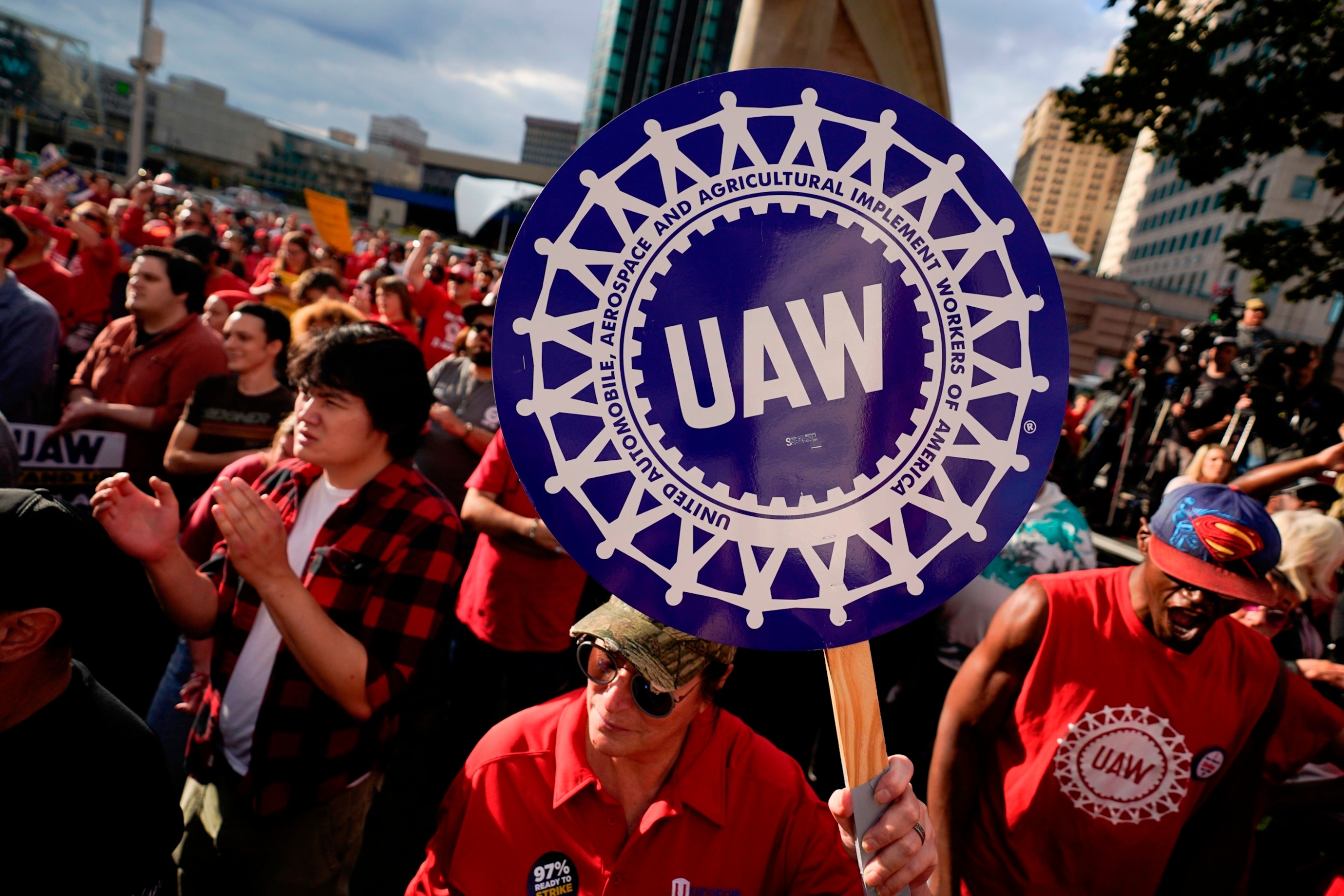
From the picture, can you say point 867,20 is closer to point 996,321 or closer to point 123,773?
point 996,321

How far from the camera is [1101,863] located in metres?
1.90

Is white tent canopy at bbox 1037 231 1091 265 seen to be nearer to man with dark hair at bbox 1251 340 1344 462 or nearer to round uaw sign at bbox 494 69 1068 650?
man with dark hair at bbox 1251 340 1344 462

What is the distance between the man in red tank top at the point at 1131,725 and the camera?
73.8 inches

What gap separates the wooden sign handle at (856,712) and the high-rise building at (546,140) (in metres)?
172

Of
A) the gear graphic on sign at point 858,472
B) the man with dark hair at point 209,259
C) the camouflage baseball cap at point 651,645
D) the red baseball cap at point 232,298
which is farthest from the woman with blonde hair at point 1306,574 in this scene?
the man with dark hair at point 209,259

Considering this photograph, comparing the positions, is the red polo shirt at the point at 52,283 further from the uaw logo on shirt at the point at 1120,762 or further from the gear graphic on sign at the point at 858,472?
the uaw logo on shirt at the point at 1120,762

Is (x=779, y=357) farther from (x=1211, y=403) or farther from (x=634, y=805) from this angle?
(x=1211, y=403)

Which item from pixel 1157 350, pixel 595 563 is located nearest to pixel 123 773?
pixel 595 563

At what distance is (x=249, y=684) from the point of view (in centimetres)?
202

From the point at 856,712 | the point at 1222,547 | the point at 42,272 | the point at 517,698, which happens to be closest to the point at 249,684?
the point at 517,698

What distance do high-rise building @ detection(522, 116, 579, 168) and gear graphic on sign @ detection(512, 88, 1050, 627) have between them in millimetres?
171738

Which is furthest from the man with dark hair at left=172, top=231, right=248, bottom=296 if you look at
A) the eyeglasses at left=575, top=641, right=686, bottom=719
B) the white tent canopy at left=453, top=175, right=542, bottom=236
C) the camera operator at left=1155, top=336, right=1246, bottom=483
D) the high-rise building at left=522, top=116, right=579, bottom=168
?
the high-rise building at left=522, top=116, right=579, bottom=168

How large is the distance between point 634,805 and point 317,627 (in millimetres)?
818

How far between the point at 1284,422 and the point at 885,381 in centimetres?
619
